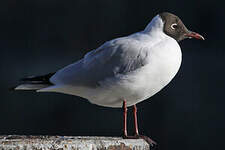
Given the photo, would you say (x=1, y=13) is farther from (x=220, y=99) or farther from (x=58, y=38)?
(x=220, y=99)

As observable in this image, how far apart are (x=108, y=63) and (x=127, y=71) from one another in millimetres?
100

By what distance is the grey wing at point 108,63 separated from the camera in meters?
2.50

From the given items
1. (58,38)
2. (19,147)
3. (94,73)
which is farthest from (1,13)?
(19,147)

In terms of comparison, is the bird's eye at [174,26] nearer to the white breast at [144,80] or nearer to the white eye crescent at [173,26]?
the white eye crescent at [173,26]

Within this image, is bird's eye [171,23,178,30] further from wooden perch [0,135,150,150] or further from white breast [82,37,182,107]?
wooden perch [0,135,150,150]

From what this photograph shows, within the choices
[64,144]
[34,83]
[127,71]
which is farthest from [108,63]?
[64,144]

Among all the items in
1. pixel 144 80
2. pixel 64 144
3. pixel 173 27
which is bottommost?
pixel 64 144

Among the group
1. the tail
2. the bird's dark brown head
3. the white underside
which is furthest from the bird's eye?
the tail

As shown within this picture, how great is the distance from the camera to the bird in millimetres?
2471

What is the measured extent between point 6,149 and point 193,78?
4051 millimetres

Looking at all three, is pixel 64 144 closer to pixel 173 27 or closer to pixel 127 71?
pixel 127 71

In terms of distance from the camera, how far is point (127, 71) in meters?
2.49

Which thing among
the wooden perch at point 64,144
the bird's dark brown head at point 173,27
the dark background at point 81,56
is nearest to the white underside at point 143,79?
the bird's dark brown head at point 173,27

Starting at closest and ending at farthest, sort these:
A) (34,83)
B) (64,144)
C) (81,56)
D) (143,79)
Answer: (64,144)
(143,79)
(34,83)
(81,56)
